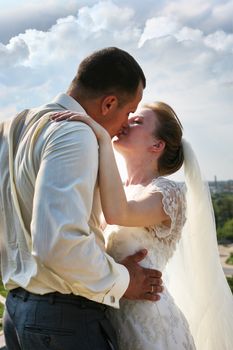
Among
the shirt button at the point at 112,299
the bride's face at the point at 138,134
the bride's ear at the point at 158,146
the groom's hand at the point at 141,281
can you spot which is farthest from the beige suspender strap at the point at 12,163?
the bride's ear at the point at 158,146

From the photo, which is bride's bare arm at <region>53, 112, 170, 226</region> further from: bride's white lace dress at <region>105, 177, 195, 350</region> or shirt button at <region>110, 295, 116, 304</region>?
shirt button at <region>110, 295, 116, 304</region>

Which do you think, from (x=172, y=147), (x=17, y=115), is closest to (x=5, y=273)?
(x=17, y=115)

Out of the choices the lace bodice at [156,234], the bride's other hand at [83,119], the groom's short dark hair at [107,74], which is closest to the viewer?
the bride's other hand at [83,119]

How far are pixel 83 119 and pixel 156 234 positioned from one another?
72 centimetres

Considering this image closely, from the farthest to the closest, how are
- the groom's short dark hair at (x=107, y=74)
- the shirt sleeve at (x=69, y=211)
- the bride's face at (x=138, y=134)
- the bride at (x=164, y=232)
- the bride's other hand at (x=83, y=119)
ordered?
the bride's face at (x=138, y=134) → the bride at (x=164, y=232) → the groom's short dark hair at (x=107, y=74) → the bride's other hand at (x=83, y=119) → the shirt sleeve at (x=69, y=211)

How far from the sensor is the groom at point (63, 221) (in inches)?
62.8

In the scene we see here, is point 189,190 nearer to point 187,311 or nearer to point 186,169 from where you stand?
point 186,169

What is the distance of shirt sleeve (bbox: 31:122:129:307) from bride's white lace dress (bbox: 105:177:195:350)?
1.61ft

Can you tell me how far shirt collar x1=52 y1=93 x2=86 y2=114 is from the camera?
1854 millimetres

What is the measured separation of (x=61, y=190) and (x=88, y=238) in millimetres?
159

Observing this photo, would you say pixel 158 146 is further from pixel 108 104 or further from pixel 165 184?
pixel 108 104

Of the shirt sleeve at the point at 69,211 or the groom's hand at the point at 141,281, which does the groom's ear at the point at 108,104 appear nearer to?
the shirt sleeve at the point at 69,211

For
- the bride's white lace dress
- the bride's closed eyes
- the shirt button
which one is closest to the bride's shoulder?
the bride's white lace dress

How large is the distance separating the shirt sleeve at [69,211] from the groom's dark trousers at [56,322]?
0.28ft
